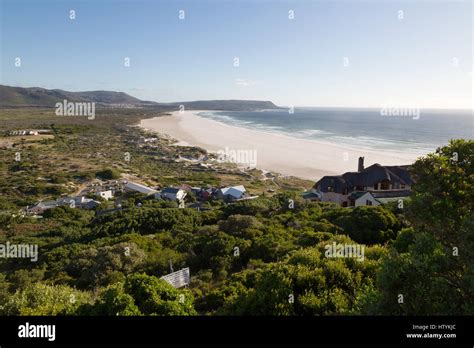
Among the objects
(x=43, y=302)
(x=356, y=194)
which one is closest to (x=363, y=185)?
(x=356, y=194)

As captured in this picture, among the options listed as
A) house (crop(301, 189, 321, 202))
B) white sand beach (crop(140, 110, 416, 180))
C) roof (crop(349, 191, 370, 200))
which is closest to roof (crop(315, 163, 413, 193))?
house (crop(301, 189, 321, 202))

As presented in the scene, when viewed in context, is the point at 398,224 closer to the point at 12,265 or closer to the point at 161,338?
the point at 161,338

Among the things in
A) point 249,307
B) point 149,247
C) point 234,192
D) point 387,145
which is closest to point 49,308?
point 249,307

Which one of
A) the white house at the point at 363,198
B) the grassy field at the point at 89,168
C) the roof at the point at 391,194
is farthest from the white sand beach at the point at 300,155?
the roof at the point at 391,194

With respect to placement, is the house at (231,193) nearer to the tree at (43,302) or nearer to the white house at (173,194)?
the white house at (173,194)

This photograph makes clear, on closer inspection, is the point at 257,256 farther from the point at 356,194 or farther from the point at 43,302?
the point at 356,194

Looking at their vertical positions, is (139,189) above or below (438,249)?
below

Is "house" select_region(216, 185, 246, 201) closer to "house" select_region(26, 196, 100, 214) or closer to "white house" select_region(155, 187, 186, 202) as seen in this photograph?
"white house" select_region(155, 187, 186, 202)
